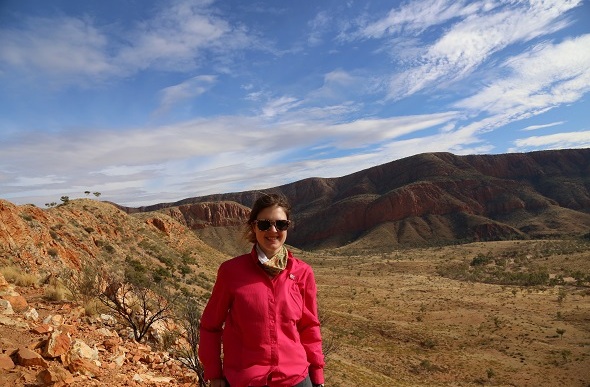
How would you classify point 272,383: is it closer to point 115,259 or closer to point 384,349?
point 384,349

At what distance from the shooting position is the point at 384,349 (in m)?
18.3

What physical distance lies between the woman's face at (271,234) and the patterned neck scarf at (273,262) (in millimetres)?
35

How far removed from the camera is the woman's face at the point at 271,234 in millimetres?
Result: 2584

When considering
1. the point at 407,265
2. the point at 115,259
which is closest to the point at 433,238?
the point at 407,265

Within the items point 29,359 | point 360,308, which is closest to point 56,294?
point 29,359

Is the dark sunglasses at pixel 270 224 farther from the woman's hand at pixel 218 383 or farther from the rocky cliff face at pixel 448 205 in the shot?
the rocky cliff face at pixel 448 205

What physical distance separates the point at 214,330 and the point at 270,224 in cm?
78

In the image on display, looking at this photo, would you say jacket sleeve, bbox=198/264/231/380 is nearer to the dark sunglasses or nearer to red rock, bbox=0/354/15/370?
the dark sunglasses

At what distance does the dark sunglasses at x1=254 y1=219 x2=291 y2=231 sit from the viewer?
8.61 ft

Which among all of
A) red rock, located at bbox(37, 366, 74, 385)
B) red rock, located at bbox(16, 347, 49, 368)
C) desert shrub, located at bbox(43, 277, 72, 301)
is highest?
desert shrub, located at bbox(43, 277, 72, 301)

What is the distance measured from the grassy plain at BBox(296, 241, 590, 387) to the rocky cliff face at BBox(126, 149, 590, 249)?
45965 millimetres

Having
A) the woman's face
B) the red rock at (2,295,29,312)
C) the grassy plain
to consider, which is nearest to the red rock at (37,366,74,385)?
the red rock at (2,295,29,312)

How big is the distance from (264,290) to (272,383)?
0.57 metres

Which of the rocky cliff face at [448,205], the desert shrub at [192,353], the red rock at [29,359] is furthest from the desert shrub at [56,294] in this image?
the rocky cliff face at [448,205]
